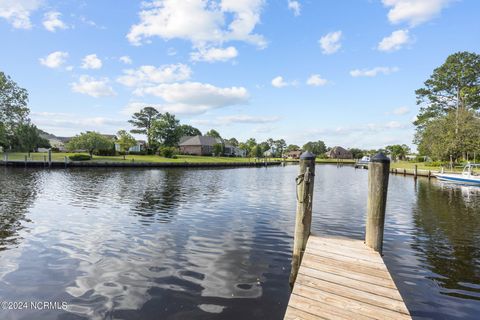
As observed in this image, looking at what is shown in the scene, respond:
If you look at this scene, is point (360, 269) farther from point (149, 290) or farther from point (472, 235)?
point (472, 235)

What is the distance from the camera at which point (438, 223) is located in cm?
1339

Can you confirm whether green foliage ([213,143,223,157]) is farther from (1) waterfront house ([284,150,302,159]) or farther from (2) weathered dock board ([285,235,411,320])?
(2) weathered dock board ([285,235,411,320])

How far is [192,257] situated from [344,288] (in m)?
4.86

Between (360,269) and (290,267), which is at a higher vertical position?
(360,269)

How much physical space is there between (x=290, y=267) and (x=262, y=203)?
10.2 m

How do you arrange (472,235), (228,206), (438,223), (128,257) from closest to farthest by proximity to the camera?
(128,257), (472,235), (438,223), (228,206)

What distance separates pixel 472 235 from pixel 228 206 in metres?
11.5

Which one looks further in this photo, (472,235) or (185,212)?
(185,212)

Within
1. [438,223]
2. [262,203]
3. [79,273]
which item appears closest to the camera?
[79,273]

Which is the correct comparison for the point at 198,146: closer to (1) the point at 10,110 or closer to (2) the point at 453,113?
(1) the point at 10,110

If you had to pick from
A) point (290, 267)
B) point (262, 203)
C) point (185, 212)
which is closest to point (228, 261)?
point (290, 267)

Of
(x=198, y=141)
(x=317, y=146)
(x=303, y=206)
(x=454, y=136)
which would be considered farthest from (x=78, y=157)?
(x=317, y=146)

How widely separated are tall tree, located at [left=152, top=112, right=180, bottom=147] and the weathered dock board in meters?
82.0

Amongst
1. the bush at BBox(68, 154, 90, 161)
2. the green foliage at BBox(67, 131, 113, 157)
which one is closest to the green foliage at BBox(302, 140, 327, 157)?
the green foliage at BBox(67, 131, 113, 157)
